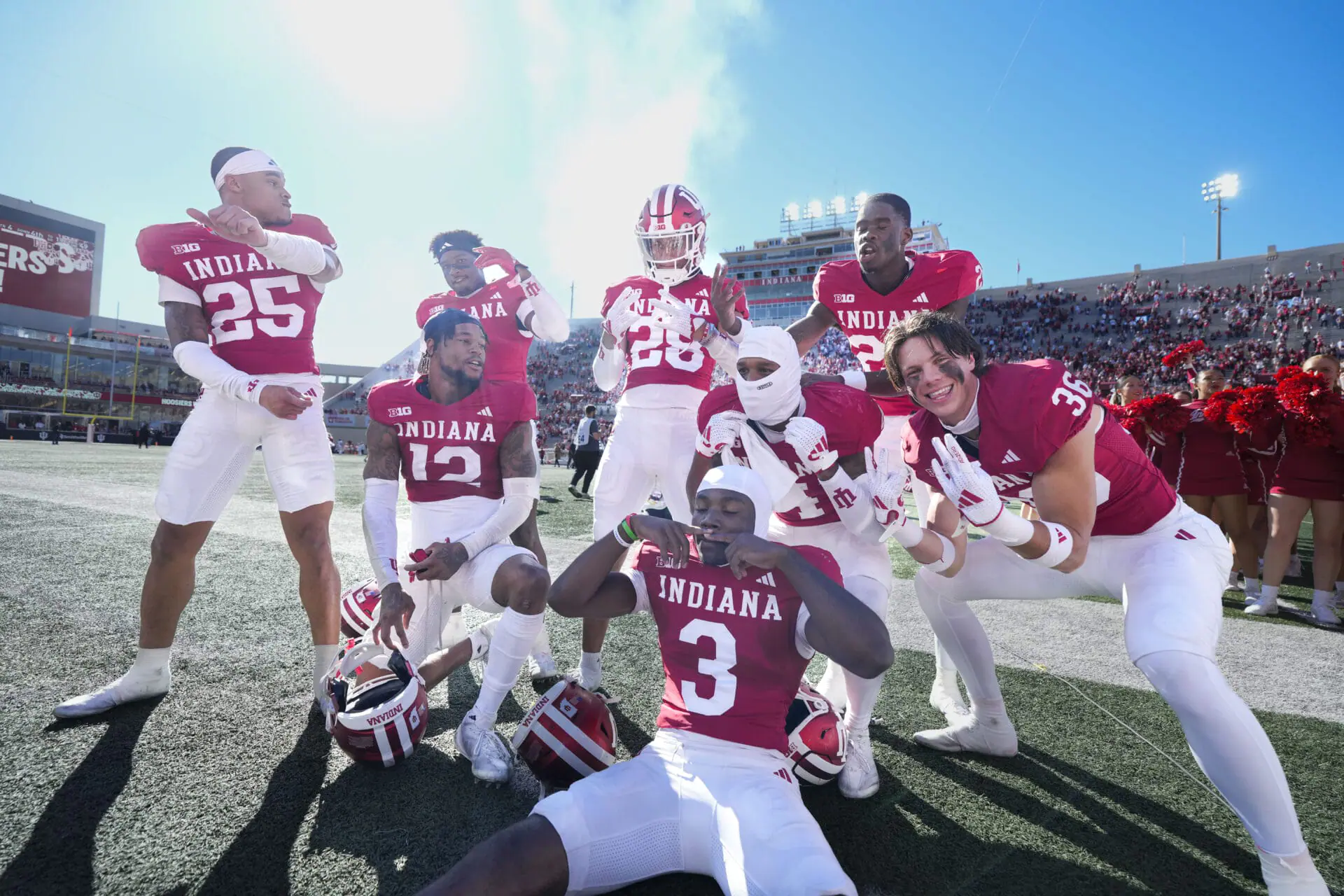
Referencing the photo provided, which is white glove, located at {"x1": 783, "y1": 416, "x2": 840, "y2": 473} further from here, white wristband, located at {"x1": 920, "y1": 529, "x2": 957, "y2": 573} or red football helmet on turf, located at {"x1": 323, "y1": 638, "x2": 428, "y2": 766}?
red football helmet on turf, located at {"x1": 323, "y1": 638, "x2": 428, "y2": 766}

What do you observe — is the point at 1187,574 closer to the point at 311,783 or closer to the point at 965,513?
the point at 965,513

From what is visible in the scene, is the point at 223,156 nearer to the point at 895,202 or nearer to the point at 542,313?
the point at 542,313

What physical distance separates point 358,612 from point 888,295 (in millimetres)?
3341

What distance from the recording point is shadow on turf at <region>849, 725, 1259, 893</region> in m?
2.22

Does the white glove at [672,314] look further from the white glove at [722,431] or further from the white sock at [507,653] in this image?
the white sock at [507,653]

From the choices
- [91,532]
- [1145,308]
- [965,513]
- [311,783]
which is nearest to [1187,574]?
[965,513]

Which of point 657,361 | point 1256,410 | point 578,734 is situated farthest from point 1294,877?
point 1256,410

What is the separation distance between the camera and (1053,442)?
2.50 meters

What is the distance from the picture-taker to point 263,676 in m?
3.74

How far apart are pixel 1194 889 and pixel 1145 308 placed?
3986 centimetres

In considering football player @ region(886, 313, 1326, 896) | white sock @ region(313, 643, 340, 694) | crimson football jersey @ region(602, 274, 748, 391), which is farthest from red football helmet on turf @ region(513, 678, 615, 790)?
crimson football jersey @ region(602, 274, 748, 391)

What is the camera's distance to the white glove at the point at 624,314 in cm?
413

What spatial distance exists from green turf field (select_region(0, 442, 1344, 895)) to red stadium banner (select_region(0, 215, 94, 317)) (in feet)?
152

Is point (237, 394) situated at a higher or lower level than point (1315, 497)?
higher
